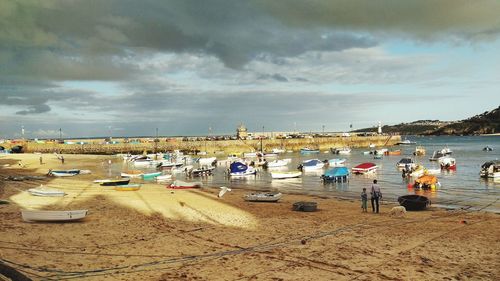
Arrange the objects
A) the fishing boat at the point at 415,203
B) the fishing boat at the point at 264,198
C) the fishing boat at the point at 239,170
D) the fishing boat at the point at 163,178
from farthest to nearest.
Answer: the fishing boat at the point at 239,170 → the fishing boat at the point at 163,178 → the fishing boat at the point at 264,198 → the fishing boat at the point at 415,203

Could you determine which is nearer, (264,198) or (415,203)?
(415,203)

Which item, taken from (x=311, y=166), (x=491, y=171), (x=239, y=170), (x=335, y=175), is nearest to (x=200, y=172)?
(x=239, y=170)

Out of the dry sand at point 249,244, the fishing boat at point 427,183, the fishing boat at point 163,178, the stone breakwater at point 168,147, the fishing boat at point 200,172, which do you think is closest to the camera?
the dry sand at point 249,244

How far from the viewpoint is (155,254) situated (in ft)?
46.4

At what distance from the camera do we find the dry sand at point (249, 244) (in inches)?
482

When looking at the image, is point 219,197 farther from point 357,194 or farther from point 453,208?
point 453,208

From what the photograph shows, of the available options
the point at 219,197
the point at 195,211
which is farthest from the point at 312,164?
the point at 195,211

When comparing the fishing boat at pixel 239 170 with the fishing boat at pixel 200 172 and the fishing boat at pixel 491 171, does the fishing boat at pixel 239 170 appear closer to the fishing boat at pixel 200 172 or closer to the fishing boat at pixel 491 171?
the fishing boat at pixel 200 172

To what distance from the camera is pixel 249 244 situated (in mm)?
15648

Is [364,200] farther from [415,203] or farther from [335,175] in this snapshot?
[335,175]

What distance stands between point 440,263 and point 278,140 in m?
109

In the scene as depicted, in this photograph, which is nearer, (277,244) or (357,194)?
(277,244)

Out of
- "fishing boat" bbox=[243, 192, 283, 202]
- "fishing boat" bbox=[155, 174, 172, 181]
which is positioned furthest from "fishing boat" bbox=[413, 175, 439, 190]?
"fishing boat" bbox=[155, 174, 172, 181]

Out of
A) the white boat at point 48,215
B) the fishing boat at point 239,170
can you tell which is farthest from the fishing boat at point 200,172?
the white boat at point 48,215
